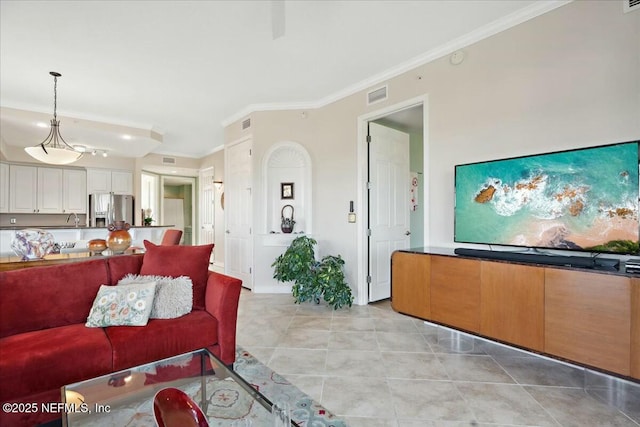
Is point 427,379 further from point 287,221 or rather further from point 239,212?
point 239,212

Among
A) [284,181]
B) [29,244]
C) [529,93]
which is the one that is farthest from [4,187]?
[529,93]

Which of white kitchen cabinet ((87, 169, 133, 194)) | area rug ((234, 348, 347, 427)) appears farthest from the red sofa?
white kitchen cabinet ((87, 169, 133, 194))

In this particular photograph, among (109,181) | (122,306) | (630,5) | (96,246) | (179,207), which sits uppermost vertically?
(630,5)

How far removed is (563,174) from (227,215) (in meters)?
4.81

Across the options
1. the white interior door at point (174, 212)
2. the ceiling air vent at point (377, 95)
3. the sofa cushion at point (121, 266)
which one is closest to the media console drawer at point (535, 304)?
the ceiling air vent at point (377, 95)

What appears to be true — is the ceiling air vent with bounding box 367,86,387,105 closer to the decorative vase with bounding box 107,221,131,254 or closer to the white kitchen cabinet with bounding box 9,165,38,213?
the decorative vase with bounding box 107,221,131,254

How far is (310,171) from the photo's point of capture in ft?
15.2

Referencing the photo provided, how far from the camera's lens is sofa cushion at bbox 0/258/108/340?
1884mm

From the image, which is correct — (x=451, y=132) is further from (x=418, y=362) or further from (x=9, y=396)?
(x=9, y=396)

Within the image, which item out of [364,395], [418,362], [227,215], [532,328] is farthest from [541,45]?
[227,215]

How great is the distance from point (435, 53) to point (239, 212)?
12.0 ft

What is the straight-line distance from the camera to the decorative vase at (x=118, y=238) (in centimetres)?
280

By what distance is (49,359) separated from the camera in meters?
1.61

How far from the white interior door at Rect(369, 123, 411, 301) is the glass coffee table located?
9.29 feet
